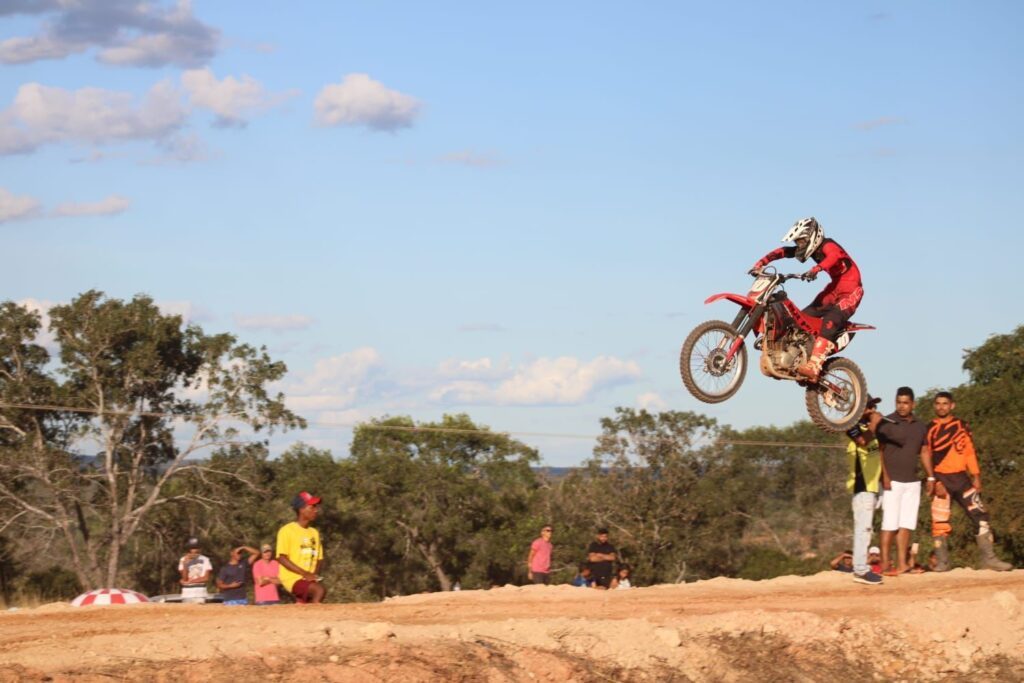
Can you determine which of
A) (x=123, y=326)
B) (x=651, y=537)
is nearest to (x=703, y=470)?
(x=651, y=537)

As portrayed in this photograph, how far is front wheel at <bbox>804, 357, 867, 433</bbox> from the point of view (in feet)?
53.7

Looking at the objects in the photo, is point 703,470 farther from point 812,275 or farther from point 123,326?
point 812,275

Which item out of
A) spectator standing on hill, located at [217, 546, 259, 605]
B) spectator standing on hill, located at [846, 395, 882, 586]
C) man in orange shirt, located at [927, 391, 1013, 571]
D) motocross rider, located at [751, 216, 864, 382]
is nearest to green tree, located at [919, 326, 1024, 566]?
man in orange shirt, located at [927, 391, 1013, 571]

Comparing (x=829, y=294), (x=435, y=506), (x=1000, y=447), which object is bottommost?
(x=435, y=506)

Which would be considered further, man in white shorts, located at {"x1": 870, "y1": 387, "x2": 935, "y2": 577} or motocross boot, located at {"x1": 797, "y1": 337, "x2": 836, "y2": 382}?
man in white shorts, located at {"x1": 870, "y1": 387, "x2": 935, "y2": 577}

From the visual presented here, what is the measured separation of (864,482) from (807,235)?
11.0 ft

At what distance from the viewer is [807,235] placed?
1559 cm

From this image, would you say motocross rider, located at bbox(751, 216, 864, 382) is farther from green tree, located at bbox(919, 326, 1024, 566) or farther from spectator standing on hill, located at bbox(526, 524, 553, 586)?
green tree, located at bbox(919, 326, 1024, 566)

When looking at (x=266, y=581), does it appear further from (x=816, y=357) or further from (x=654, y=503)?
(x=654, y=503)

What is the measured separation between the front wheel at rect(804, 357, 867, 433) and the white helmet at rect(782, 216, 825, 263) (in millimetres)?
1602

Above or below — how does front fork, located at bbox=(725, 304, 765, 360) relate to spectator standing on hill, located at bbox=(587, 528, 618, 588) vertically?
above

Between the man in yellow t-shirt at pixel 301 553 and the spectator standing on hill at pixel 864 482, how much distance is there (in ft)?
21.8

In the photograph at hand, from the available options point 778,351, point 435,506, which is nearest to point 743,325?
point 778,351

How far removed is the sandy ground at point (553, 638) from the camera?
10.1 m
